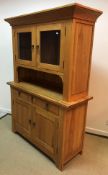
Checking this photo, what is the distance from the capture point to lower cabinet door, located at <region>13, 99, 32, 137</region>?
2.44m

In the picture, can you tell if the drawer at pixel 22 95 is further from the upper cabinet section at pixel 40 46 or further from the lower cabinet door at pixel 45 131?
the upper cabinet section at pixel 40 46

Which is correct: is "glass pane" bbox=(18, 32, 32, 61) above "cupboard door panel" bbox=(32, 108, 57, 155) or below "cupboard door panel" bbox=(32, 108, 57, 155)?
above

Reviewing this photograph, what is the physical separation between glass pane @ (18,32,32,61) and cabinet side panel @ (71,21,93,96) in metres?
0.74

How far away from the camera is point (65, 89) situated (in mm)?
1834

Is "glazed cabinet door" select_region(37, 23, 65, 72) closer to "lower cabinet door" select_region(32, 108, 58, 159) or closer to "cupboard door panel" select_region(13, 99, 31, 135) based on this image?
"lower cabinet door" select_region(32, 108, 58, 159)

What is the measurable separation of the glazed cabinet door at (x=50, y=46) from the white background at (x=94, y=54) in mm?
841

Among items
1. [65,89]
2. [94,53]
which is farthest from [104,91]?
[65,89]

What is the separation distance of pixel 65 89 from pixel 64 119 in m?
0.34

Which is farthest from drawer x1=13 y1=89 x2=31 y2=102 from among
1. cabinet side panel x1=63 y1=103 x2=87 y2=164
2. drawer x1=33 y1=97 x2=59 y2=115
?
cabinet side panel x1=63 y1=103 x2=87 y2=164

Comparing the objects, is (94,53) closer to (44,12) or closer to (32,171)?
(44,12)

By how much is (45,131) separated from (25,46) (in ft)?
3.93

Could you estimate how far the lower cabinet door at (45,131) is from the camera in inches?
80.7

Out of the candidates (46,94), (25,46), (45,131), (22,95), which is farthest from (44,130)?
(25,46)

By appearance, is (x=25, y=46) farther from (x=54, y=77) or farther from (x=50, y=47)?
(x=54, y=77)
